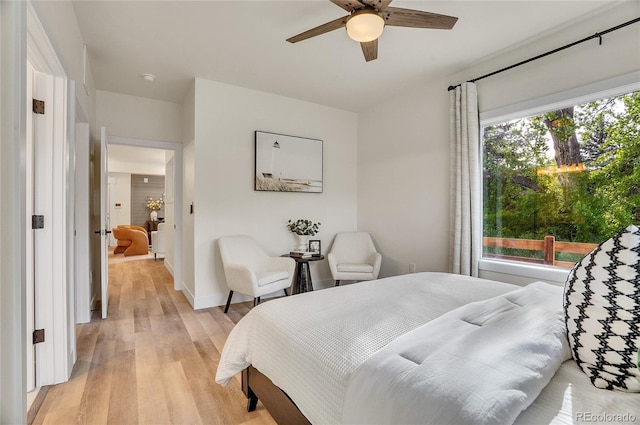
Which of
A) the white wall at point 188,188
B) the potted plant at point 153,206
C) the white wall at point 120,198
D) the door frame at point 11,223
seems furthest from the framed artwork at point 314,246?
the white wall at point 120,198

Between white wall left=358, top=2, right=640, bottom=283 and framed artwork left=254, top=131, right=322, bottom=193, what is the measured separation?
792mm

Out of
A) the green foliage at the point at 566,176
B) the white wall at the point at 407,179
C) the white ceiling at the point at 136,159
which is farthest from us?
the white ceiling at the point at 136,159

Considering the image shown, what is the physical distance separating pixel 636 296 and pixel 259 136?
3636mm

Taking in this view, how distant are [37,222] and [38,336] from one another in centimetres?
70

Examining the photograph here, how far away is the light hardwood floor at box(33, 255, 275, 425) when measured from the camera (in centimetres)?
167

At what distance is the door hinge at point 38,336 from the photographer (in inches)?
74.7

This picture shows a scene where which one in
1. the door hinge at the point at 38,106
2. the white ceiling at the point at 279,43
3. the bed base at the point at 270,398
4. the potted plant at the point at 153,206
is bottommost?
the bed base at the point at 270,398

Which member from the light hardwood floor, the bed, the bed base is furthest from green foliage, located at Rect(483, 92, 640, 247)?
the light hardwood floor

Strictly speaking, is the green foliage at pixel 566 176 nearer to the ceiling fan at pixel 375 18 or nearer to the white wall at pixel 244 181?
the ceiling fan at pixel 375 18

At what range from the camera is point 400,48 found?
2881 mm

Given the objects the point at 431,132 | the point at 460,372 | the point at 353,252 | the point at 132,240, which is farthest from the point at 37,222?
the point at 132,240

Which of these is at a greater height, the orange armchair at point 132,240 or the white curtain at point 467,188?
the white curtain at point 467,188

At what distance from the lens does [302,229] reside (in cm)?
397

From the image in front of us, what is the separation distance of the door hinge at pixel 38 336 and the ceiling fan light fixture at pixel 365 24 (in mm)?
2683
